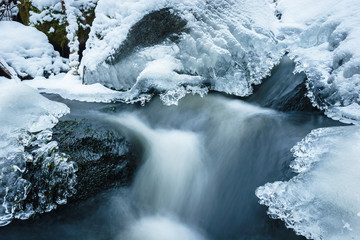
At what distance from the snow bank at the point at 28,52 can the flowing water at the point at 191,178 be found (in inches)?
112

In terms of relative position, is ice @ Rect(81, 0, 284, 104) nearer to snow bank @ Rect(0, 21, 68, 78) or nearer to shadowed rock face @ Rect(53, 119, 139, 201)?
shadowed rock face @ Rect(53, 119, 139, 201)

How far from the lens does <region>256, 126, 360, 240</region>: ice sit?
1.70 m

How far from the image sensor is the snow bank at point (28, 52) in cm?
539

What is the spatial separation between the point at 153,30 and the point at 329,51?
2505 millimetres

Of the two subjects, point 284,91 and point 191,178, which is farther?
point 284,91

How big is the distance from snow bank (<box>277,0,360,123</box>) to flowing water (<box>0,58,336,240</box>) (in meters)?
0.27

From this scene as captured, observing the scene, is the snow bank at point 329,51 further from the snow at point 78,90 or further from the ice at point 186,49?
the snow at point 78,90

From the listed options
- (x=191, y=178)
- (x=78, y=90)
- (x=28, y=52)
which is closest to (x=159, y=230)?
(x=191, y=178)

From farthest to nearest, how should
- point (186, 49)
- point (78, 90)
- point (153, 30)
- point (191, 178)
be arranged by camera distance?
point (78, 90) < point (153, 30) < point (186, 49) < point (191, 178)

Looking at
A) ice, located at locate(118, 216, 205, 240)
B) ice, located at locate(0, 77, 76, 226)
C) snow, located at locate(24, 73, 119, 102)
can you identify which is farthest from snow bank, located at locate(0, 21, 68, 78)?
ice, located at locate(118, 216, 205, 240)

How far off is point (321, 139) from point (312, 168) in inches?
16.2

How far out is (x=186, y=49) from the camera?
369 centimetres

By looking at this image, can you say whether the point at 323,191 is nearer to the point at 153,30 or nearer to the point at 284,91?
the point at 284,91

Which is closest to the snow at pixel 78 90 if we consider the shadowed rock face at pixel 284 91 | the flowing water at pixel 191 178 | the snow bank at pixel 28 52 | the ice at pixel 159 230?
the flowing water at pixel 191 178
